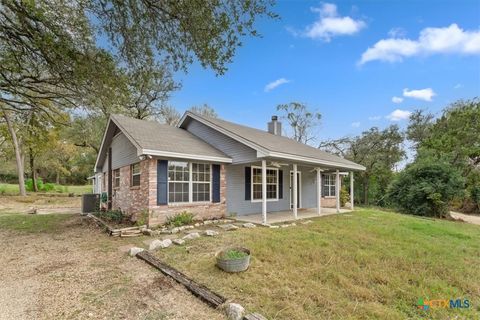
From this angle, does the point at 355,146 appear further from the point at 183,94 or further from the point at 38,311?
the point at 38,311

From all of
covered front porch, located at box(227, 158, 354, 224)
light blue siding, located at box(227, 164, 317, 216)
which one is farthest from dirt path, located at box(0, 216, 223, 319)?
covered front porch, located at box(227, 158, 354, 224)

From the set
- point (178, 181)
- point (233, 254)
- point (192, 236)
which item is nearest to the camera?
point (233, 254)

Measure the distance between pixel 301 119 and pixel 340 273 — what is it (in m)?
25.0

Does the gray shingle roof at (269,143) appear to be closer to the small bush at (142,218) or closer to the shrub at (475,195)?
the small bush at (142,218)

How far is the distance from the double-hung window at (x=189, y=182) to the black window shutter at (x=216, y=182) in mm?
121

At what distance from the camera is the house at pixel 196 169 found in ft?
27.6

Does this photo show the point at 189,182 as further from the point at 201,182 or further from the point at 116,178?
the point at 116,178

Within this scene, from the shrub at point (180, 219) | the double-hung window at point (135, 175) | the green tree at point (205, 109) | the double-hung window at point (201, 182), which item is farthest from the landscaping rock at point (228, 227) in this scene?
the green tree at point (205, 109)

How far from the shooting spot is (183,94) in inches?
930

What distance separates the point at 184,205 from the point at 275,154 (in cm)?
365

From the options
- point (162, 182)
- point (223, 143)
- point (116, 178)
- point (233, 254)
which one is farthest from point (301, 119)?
point (233, 254)

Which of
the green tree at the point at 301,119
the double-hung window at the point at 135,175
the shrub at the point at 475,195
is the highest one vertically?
the green tree at the point at 301,119

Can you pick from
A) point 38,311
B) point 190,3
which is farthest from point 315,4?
point 38,311

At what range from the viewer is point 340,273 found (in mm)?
4512
